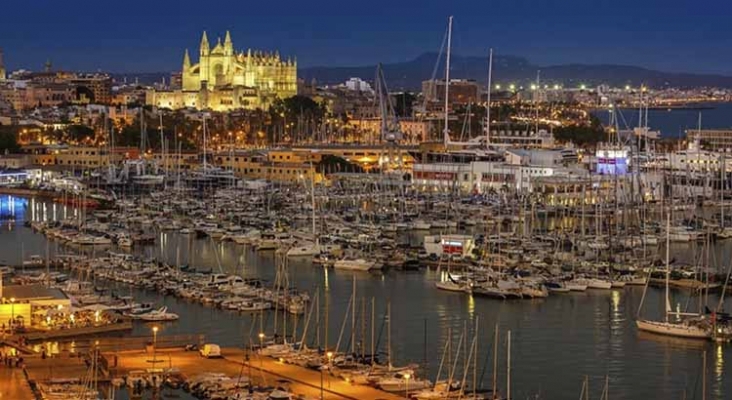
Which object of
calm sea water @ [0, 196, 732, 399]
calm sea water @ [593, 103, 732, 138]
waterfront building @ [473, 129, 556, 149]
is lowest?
calm sea water @ [0, 196, 732, 399]

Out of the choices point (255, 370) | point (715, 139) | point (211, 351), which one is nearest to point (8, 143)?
point (715, 139)

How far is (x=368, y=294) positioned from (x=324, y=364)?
6685 mm

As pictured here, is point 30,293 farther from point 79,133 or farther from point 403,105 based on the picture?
point 403,105

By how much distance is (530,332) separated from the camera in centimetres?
1953

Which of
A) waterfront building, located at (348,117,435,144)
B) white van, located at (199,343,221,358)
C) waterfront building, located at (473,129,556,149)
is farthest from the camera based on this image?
waterfront building, located at (348,117,435,144)

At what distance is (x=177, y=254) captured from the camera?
86.9 feet

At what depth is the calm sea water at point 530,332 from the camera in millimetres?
16547

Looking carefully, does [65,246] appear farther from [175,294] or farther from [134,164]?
[134,164]

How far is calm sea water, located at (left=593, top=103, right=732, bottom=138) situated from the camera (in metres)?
103

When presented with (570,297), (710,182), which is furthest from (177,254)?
(710,182)

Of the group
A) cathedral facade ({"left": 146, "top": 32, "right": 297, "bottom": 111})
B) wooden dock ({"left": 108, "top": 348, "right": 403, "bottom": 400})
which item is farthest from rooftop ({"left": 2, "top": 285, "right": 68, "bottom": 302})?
cathedral facade ({"left": 146, "top": 32, "right": 297, "bottom": 111})

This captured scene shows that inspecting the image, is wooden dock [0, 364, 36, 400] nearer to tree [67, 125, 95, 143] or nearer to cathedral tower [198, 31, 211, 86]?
tree [67, 125, 95, 143]

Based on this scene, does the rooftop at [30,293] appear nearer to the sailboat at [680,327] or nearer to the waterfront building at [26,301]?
the waterfront building at [26,301]

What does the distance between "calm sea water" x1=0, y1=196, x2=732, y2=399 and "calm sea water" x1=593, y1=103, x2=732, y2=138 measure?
71.4m
